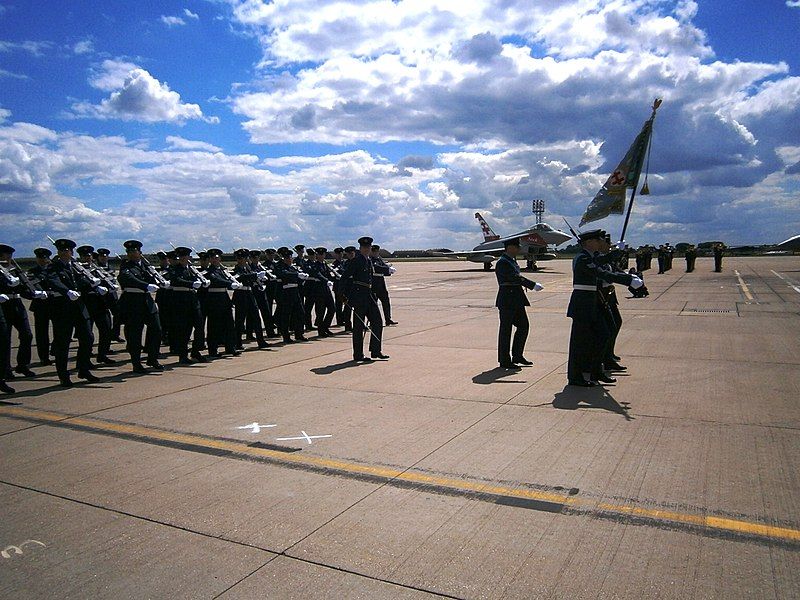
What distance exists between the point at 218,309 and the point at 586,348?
21.2ft

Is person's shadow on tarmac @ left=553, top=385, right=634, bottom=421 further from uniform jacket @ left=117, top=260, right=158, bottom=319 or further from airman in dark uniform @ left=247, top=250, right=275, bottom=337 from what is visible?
airman in dark uniform @ left=247, top=250, right=275, bottom=337

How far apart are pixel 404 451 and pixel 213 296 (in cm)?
678

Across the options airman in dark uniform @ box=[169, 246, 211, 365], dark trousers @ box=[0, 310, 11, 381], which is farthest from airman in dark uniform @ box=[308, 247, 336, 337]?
dark trousers @ box=[0, 310, 11, 381]

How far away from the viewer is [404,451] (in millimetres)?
5305

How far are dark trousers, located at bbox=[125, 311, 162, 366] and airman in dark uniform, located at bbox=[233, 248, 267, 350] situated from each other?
2258 mm

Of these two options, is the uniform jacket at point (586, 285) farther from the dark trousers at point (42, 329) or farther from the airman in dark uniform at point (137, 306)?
the dark trousers at point (42, 329)

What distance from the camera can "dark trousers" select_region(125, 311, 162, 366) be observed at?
9.48 m

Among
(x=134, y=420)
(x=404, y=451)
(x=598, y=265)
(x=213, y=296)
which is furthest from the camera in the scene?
(x=213, y=296)

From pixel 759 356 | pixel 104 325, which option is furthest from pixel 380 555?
pixel 104 325

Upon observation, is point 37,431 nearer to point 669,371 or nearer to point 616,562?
point 616,562

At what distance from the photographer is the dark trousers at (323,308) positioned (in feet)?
45.9

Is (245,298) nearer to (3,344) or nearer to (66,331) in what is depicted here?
(66,331)

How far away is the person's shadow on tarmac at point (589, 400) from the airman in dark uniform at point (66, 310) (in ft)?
21.3

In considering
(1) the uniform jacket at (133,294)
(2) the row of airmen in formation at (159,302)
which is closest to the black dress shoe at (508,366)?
(2) the row of airmen in formation at (159,302)
